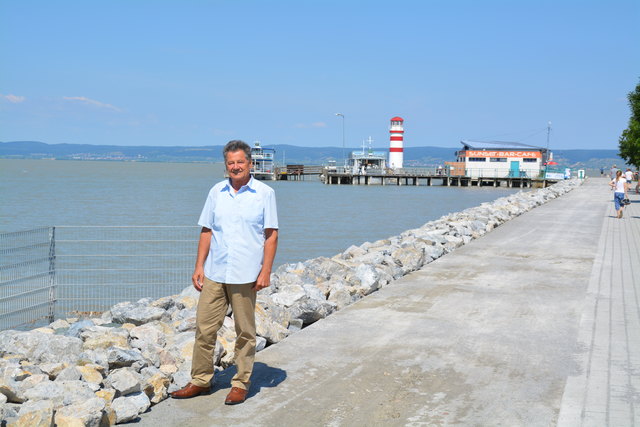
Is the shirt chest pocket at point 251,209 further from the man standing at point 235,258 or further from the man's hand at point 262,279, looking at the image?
the man's hand at point 262,279

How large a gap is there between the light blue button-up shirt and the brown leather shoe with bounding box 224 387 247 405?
66 cm

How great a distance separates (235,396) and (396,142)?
258ft

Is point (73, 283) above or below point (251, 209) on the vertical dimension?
below

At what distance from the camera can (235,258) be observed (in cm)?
421

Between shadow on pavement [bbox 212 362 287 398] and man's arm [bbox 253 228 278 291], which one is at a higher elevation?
man's arm [bbox 253 228 278 291]

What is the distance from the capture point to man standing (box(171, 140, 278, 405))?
166 inches

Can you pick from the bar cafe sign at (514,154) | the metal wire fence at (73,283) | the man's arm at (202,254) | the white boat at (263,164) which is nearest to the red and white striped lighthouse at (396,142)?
the bar cafe sign at (514,154)

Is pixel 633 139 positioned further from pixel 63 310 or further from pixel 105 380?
pixel 105 380

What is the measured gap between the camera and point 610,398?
4.45 meters

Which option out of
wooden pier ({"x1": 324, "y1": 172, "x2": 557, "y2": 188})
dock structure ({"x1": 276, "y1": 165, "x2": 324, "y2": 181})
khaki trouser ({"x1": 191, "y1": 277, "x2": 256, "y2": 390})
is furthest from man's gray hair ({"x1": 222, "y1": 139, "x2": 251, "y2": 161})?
dock structure ({"x1": 276, "y1": 165, "x2": 324, "y2": 181})

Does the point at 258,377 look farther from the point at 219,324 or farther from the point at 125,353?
the point at 125,353

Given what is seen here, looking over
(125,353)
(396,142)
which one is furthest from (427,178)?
(125,353)

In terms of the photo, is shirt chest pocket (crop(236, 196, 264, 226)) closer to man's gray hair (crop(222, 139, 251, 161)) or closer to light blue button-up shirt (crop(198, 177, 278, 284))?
light blue button-up shirt (crop(198, 177, 278, 284))

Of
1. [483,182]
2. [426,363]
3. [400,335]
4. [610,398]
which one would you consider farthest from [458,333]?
[483,182]
